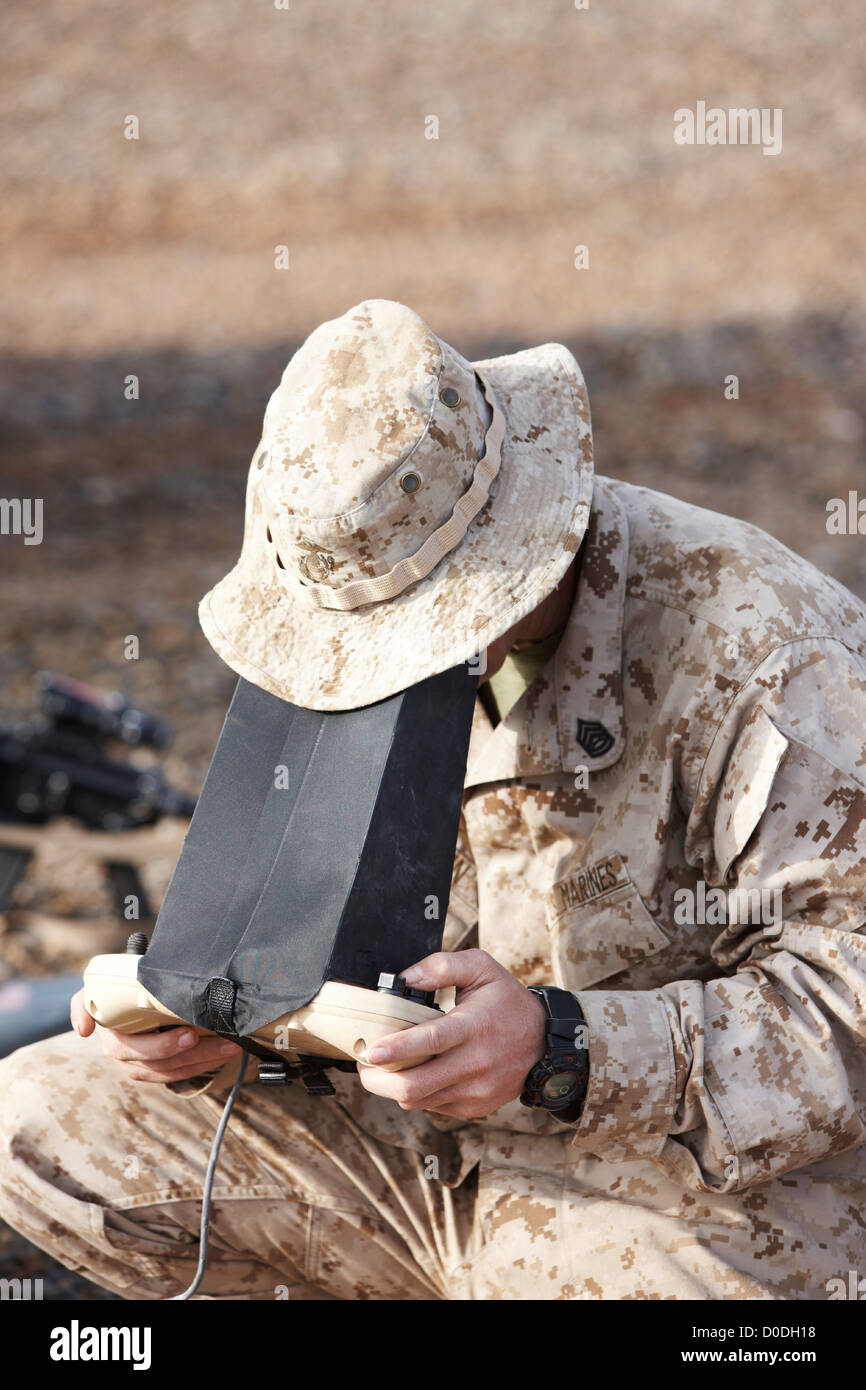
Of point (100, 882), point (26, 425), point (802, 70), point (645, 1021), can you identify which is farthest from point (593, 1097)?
point (802, 70)

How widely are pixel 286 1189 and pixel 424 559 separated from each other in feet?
3.69

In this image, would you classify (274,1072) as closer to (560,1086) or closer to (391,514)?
(560,1086)

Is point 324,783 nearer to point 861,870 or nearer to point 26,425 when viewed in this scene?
point 861,870

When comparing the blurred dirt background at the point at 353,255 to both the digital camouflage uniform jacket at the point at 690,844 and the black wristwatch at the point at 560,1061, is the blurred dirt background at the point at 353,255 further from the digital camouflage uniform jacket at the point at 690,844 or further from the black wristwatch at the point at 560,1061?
the black wristwatch at the point at 560,1061

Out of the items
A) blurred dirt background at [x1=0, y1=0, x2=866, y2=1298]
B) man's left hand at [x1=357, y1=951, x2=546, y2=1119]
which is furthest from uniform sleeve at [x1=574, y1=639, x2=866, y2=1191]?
blurred dirt background at [x1=0, y1=0, x2=866, y2=1298]

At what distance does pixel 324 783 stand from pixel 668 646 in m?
0.62

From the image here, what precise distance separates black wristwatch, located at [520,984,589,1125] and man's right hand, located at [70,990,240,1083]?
0.51 metres

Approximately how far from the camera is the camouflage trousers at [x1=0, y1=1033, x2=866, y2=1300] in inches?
88.7

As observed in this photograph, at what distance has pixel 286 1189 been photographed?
92.7 inches

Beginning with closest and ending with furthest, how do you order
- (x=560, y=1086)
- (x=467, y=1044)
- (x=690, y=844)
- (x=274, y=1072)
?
(x=467, y=1044) → (x=560, y=1086) → (x=274, y=1072) → (x=690, y=844)

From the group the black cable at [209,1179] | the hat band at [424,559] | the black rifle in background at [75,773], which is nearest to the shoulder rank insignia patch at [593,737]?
the hat band at [424,559]

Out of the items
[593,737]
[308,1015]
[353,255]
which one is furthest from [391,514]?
[353,255]

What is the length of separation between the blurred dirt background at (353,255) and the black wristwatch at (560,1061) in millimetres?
3069

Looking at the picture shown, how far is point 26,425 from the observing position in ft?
37.0
